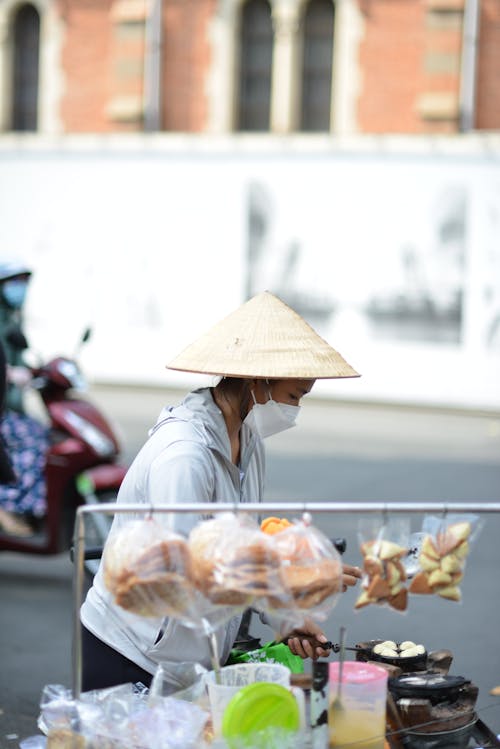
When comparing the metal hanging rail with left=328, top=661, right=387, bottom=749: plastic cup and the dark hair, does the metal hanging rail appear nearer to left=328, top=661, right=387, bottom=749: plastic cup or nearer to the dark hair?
left=328, top=661, right=387, bottom=749: plastic cup

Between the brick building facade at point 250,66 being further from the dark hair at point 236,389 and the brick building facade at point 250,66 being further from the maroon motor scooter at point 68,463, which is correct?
the dark hair at point 236,389

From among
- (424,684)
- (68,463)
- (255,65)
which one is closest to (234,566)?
(424,684)

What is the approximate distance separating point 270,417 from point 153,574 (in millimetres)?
840

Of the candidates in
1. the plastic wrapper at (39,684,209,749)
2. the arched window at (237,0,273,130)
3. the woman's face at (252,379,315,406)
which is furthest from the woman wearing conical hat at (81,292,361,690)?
the arched window at (237,0,273,130)

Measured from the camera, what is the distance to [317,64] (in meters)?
21.5

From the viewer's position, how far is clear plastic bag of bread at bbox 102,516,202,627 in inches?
93.2

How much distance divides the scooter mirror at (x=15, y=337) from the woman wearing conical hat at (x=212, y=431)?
14.4ft

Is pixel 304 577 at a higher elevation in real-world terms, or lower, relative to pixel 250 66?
lower

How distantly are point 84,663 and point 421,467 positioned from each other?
9.67 meters

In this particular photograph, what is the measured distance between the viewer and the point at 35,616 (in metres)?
6.68

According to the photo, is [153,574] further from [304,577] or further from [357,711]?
[357,711]

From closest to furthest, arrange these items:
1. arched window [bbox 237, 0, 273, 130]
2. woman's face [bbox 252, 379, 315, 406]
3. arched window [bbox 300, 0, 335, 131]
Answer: woman's face [bbox 252, 379, 315, 406], arched window [bbox 300, 0, 335, 131], arched window [bbox 237, 0, 273, 130]

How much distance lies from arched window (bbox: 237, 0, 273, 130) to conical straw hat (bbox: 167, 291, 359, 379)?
63.1ft

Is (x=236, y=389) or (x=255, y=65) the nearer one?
(x=236, y=389)
